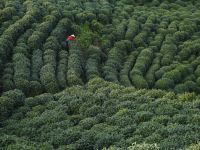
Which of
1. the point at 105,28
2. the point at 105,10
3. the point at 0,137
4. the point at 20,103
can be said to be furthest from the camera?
the point at 105,10

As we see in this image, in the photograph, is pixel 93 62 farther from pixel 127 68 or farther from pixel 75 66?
pixel 127 68

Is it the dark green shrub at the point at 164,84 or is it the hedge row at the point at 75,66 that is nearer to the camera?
the hedge row at the point at 75,66

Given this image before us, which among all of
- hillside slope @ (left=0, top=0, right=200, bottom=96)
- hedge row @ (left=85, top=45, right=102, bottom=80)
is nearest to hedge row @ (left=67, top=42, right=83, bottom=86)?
hillside slope @ (left=0, top=0, right=200, bottom=96)

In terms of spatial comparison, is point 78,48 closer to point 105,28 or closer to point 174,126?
point 105,28

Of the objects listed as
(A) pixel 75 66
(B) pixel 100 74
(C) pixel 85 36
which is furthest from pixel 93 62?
(C) pixel 85 36

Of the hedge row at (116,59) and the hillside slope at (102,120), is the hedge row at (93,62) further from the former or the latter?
the hillside slope at (102,120)

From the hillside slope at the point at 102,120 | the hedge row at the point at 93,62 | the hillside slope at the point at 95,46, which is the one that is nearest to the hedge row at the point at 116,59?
the hillside slope at the point at 95,46

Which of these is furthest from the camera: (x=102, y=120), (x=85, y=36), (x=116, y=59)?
(x=85, y=36)

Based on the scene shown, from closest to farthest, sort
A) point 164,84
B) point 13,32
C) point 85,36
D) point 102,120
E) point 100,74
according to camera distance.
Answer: point 102,120 → point 164,84 → point 100,74 → point 13,32 → point 85,36

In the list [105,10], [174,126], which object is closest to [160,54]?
[105,10]
